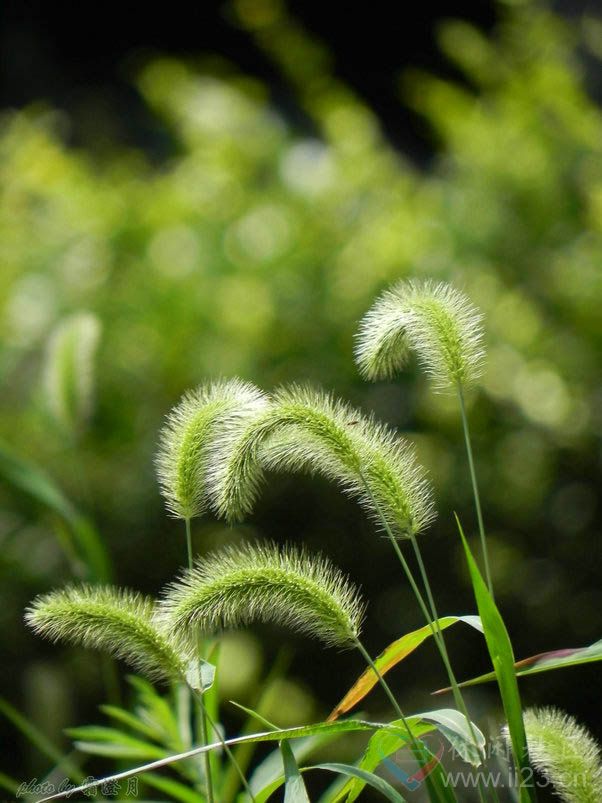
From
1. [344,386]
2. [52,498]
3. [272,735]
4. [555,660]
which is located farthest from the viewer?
[344,386]

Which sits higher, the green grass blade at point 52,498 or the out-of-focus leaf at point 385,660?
the out-of-focus leaf at point 385,660

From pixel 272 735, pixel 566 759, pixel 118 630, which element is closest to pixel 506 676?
pixel 566 759

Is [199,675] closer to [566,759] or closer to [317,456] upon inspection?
[317,456]

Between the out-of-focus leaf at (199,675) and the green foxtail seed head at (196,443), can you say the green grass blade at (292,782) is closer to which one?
the out-of-focus leaf at (199,675)

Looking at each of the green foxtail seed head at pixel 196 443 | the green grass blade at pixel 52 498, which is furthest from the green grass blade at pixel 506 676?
the green grass blade at pixel 52 498

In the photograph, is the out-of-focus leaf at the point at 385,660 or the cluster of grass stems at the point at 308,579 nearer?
the cluster of grass stems at the point at 308,579

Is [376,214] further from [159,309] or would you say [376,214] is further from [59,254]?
[59,254]
